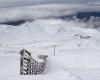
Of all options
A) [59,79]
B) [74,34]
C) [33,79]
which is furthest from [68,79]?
[74,34]

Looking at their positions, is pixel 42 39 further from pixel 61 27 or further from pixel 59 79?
pixel 59 79

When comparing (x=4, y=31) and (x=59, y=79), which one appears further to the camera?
(x=4, y=31)

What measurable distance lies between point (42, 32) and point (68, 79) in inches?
3712

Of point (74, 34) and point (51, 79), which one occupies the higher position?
point (51, 79)

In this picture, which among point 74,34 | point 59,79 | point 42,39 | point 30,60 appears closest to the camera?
point 59,79

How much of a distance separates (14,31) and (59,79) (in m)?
94.4

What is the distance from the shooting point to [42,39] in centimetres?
10131

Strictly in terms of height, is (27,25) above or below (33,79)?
below

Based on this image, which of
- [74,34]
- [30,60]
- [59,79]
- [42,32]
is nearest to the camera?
[59,79]

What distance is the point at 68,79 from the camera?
2234 centimetres

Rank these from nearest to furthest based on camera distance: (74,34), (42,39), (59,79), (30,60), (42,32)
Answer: (59,79)
(30,60)
(42,39)
(74,34)
(42,32)

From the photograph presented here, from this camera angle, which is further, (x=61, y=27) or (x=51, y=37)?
(x=61, y=27)

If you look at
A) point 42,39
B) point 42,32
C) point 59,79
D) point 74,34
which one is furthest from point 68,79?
point 42,32

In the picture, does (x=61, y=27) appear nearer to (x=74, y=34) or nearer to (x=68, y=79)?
(x=74, y=34)
